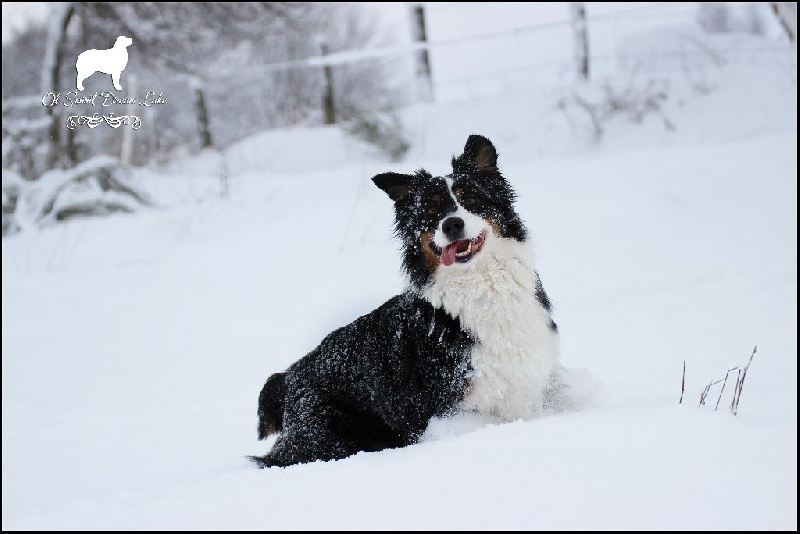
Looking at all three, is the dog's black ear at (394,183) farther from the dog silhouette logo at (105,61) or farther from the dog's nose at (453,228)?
the dog silhouette logo at (105,61)

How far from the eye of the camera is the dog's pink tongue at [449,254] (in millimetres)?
3193

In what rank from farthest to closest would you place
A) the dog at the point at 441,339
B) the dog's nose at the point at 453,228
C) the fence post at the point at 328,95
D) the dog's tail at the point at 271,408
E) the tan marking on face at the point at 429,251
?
the fence post at the point at 328,95 → the dog's tail at the point at 271,408 → the tan marking on face at the point at 429,251 → the dog at the point at 441,339 → the dog's nose at the point at 453,228

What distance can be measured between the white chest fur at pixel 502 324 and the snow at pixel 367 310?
0.56ft

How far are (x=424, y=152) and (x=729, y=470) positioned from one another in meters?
11.3

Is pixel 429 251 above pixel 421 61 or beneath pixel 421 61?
beneath

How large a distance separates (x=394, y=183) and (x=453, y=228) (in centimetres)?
45

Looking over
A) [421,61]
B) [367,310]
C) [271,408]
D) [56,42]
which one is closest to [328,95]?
[421,61]

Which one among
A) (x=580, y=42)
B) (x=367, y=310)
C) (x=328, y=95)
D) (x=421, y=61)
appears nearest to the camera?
(x=367, y=310)

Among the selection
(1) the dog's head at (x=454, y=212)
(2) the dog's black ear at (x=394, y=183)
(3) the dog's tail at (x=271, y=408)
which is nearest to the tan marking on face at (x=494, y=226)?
(1) the dog's head at (x=454, y=212)

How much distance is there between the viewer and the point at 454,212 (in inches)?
126

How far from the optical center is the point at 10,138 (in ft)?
35.9

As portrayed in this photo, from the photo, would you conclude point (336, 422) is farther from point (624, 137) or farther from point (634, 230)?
point (624, 137)

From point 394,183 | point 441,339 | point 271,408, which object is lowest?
point 271,408

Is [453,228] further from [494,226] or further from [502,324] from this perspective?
[502,324]
